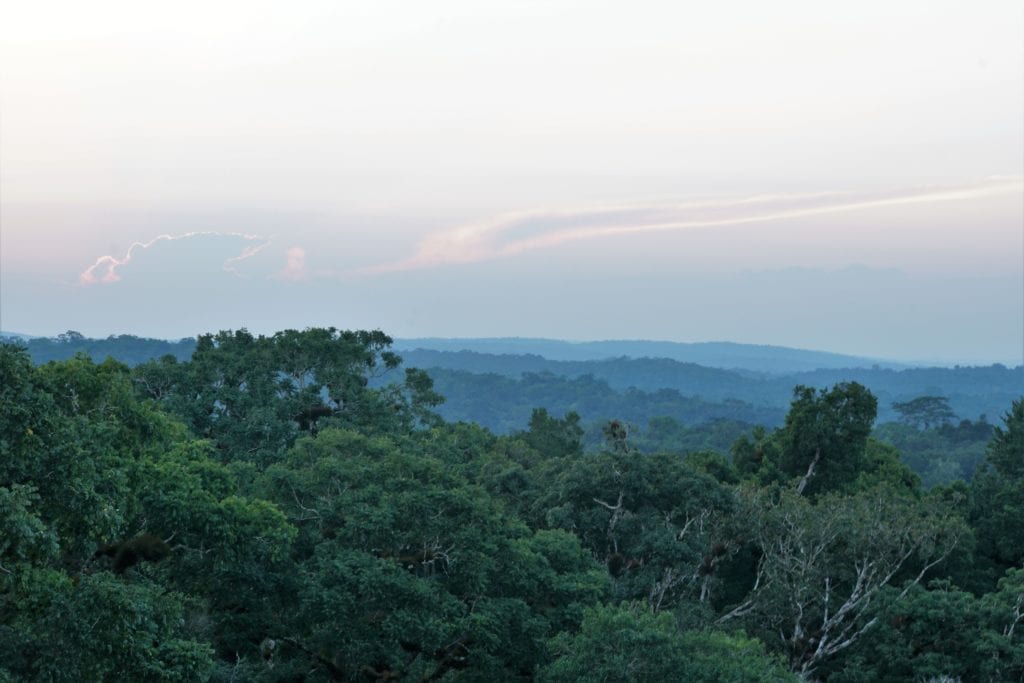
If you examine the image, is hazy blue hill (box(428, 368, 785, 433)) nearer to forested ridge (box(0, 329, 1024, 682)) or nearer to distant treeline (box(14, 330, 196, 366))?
distant treeline (box(14, 330, 196, 366))

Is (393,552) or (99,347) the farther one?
(99,347)

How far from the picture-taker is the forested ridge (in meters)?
10.9

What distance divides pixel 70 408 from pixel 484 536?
7146 millimetres

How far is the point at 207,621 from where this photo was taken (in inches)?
565

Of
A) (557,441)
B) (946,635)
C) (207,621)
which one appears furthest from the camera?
(557,441)

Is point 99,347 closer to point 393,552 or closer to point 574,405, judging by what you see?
point 574,405

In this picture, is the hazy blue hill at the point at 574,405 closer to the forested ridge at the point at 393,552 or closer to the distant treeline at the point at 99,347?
the distant treeline at the point at 99,347

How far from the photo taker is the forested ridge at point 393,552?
35.7 ft

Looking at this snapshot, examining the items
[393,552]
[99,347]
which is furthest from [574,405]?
[393,552]

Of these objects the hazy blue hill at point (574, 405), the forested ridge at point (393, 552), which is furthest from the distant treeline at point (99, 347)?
the forested ridge at point (393, 552)

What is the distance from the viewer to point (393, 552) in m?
16.5

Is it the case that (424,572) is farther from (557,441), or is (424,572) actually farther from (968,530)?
(557,441)

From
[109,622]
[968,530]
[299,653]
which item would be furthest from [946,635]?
[109,622]

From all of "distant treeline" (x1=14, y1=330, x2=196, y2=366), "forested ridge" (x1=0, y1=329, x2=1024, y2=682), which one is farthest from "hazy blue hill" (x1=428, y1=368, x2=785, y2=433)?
"forested ridge" (x1=0, y1=329, x2=1024, y2=682)
